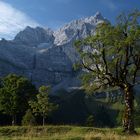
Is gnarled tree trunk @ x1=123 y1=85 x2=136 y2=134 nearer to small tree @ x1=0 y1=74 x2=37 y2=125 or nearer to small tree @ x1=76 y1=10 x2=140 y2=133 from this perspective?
small tree @ x1=76 y1=10 x2=140 y2=133

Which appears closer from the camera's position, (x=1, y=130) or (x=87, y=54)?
(x=87, y=54)

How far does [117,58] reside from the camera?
34.8 m

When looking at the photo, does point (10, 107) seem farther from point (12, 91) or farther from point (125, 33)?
point (125, 33)

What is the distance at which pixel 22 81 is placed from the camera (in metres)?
89.4

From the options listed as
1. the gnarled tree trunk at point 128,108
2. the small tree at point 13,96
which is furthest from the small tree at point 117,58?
the small tree at point 13,96

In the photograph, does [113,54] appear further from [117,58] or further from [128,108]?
[128,108]

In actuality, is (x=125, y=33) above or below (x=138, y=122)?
above

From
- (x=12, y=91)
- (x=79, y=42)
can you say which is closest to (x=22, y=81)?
(x=12, y=91)

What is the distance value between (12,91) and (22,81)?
3.77m

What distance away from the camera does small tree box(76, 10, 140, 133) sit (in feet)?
112

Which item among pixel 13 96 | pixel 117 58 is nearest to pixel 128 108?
pixel 117 58

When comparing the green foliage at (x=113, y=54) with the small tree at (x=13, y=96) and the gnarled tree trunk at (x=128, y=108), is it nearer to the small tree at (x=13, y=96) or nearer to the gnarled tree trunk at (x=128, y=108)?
the gnarled tree trunk at (x=128, y=108)

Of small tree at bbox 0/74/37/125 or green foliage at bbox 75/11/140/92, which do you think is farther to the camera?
small tree at bbox 0/74/37/125

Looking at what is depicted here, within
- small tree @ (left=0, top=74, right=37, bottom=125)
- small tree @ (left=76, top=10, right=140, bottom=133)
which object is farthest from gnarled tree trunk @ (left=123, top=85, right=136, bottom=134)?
small tree @ (left=0, top=74, right=37, bottom=125)
